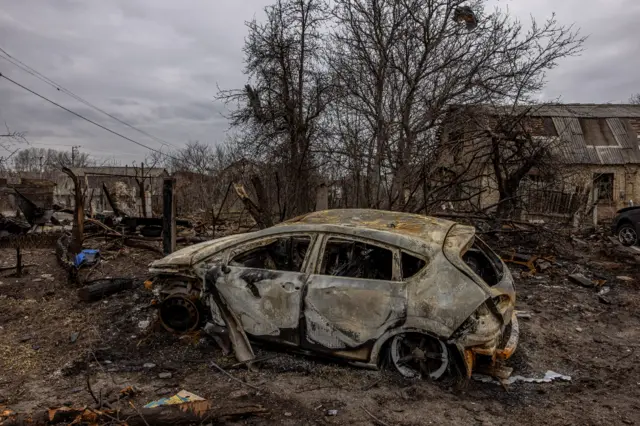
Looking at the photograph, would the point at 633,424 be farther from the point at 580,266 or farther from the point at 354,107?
the point at 354,107

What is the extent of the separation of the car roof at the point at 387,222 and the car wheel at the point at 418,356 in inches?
36.6

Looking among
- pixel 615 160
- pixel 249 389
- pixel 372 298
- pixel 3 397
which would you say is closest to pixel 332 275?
pixel 372 298

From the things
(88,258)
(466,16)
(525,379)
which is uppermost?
(466,16)

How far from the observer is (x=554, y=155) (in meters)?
11.4

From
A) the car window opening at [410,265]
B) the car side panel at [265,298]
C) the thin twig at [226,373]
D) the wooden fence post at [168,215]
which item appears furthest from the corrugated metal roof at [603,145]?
the thin twig at [226,373]

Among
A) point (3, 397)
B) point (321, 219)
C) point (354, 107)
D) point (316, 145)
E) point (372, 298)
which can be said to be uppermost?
point (354, 107)

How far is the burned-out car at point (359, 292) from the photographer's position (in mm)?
3865

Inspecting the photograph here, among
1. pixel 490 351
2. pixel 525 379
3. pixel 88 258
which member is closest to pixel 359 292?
pixel 490 351

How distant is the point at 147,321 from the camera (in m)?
5.60

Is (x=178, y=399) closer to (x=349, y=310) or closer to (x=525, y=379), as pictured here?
(x=349, y=310)

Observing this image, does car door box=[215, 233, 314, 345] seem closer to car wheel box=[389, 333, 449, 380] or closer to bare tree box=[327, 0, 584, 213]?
car wheel box=[389, 333, 449, 380]

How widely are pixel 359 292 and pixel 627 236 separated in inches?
496

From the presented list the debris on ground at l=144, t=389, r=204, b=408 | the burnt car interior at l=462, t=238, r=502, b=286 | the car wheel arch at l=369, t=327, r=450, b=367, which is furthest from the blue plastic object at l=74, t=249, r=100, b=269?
the burnt car interior at l=462, t=238, r=502, b=286

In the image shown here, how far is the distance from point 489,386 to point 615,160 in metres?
23.9
